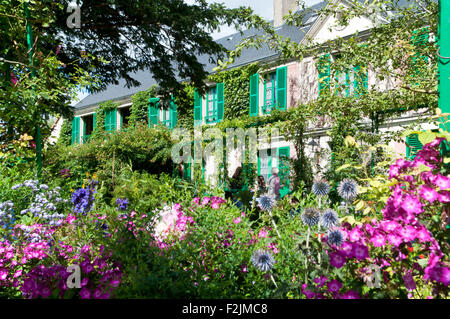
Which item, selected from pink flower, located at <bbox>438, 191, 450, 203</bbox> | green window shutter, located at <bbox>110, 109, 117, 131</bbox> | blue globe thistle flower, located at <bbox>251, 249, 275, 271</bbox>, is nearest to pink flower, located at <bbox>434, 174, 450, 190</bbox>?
pink flower, located at <bbox>438, 191, 450, 203</bbox>

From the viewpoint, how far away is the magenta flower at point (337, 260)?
1609 millimetres

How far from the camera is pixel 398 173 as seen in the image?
6.32ft

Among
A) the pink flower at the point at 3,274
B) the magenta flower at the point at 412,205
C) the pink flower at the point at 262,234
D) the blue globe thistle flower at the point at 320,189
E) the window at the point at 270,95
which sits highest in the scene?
the window at the point at 270,95

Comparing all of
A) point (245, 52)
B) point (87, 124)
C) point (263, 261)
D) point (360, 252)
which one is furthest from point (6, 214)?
point (87, 124)

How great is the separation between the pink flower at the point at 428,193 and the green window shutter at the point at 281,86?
10.6 metres

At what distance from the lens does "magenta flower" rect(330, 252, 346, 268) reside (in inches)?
63.4

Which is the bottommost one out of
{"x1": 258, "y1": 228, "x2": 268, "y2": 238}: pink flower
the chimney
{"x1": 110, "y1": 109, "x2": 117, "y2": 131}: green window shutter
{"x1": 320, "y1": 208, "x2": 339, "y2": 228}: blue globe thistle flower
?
{"x1": 258, "y1": 228, "x2": 268, "y2": 238}: pink flower

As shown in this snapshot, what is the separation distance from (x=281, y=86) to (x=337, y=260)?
1111 cm

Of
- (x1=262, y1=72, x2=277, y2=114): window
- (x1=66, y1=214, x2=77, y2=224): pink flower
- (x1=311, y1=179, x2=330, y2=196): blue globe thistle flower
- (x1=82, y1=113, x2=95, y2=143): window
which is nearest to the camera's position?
(x1=311, y1=179, x2=330, y2=196): blue globe thistle flower

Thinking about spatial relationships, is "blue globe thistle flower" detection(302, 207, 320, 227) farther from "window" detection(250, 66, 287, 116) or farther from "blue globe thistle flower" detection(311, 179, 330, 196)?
"window" detection(250, 66, 287, 116)

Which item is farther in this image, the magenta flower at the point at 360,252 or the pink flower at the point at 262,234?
the pink flower at the point at 262,234

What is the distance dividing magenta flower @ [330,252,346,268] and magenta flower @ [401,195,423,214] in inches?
14.6

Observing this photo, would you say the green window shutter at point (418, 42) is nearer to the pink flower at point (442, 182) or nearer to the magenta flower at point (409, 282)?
the pink flower at point (442, 182)

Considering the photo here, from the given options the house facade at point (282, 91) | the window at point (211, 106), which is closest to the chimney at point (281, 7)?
the house facade at point (282, 91)
